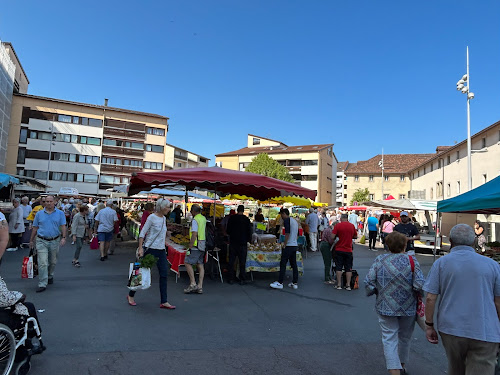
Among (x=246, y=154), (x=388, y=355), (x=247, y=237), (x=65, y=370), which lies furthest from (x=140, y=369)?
(x=246, y=154)

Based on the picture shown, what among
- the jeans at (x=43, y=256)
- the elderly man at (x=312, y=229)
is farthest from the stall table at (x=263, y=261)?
the elderly man at (x=312, y=229)

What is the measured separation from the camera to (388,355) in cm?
350

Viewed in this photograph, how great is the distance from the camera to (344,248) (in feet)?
25.2

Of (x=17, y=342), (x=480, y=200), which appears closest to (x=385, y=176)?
(x=480, y=200)

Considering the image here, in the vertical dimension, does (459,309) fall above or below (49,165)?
below

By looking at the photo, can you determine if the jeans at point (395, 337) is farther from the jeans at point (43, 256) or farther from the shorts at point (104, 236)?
the shorts at point (104, 236)

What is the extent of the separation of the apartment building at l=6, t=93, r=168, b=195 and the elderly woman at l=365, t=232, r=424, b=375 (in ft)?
179

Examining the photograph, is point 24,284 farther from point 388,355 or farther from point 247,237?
point 388,355

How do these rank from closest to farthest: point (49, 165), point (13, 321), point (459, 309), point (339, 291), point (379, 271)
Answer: point (459, 309), point (13, 321), point (379, 271), point (339, 291), point (49, 165)

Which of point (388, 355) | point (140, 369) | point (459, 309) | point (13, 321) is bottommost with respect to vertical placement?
point (140, 369)

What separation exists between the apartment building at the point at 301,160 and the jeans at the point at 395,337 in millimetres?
60209

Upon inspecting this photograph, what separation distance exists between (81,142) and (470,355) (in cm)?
5762

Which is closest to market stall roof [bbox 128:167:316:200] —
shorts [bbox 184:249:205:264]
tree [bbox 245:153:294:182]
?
shorts [bbox 184:249:205:264]

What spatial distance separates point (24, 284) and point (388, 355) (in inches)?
274
